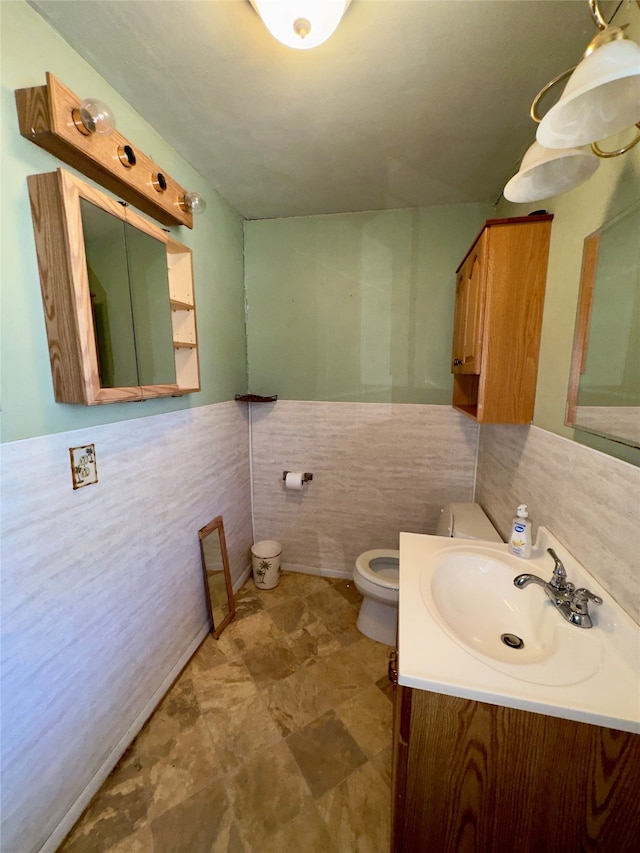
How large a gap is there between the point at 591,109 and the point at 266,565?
2.50m

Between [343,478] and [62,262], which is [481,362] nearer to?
[343,478]

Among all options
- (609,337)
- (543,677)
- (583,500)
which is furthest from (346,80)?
(543,677)

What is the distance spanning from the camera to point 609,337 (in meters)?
0.89

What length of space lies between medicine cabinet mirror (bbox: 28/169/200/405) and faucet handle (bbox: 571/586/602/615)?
59.0 inches

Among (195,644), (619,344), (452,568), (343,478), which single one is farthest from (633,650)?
(195,644)

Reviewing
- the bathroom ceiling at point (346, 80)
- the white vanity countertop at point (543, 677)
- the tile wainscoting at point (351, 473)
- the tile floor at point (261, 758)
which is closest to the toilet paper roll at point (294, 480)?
the tile wainscoting at point (351, 473)

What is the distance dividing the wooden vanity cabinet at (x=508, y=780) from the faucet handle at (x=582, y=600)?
10.6 inches

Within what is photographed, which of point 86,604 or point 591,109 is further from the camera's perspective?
point 86,604

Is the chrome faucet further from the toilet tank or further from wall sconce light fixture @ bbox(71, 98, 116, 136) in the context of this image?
wall sconce light fixture @ bbox(71, 98, 116, 136)

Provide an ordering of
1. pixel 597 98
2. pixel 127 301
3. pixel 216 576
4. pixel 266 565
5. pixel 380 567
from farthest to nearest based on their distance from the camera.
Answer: pixel 266 565 → pixel 380 567 → pixel 216 576 → pixel 127 301 → pixel 597 98

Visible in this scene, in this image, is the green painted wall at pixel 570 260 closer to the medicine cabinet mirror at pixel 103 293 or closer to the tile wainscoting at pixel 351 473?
the tile wainscoting at pixel 351 473

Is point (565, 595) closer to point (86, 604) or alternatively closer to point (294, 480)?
point (86, 604)

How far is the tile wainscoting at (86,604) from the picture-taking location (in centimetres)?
91

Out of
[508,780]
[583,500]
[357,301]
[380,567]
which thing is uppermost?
[357,301]
